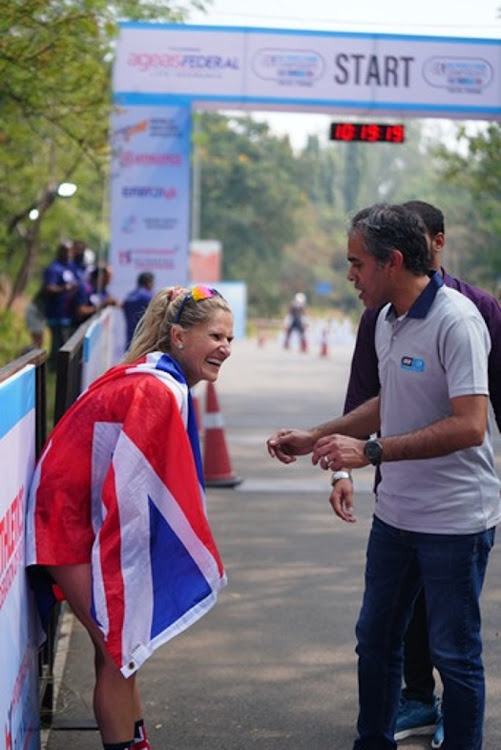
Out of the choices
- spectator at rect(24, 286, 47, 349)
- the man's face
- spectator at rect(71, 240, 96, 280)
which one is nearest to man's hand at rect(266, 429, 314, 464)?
the man's face

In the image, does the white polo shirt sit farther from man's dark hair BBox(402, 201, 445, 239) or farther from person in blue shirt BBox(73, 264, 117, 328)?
person in blue shirt BBox(73, 264, 117, 328)

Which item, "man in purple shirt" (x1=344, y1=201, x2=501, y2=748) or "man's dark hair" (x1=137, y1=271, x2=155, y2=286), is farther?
"man's dark hair" (x1=137, y1=271, x2=155, y2=286)

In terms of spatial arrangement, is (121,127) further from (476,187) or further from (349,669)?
(349,669)

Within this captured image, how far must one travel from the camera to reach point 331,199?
97125 millimetres

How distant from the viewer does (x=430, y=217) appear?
16.9 ft

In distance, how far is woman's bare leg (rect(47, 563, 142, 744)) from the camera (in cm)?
411

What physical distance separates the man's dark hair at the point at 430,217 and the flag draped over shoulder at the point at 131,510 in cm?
137

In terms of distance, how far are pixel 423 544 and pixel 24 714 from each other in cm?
132

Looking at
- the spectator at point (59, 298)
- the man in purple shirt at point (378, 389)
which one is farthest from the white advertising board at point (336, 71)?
the man in purple shirt at point (378, 389)

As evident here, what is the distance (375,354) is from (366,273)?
833mm

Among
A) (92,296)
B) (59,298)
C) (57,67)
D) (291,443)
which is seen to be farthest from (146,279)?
(291,443)

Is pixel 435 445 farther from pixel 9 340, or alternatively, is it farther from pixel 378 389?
pixel 9 340

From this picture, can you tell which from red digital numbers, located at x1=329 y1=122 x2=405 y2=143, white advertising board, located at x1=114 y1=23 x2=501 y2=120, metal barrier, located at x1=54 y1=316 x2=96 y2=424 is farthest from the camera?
red digital numbers, located at x1=329 y1=122 x2=405 y2=143

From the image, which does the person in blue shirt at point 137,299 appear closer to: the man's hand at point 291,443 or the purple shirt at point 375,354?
the purple shirt at point 375,354
